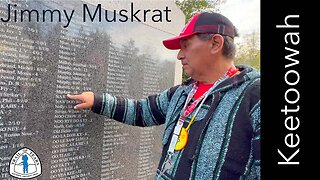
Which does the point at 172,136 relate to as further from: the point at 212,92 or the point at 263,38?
the point at 263,38

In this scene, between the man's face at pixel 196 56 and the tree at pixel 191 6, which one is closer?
the man's face at pixel 196 56

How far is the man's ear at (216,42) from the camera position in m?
2.33

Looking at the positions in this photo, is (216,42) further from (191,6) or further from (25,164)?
(191,6)

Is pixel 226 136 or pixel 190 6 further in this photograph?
pixel 190 6

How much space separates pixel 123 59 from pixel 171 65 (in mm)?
979

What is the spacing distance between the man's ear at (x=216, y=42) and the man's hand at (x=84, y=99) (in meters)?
0.92

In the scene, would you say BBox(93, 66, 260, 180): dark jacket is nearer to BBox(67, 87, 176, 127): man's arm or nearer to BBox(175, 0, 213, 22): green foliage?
A: BBox(67, 87, 176, 127): man's arm

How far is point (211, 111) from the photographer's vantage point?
220cm

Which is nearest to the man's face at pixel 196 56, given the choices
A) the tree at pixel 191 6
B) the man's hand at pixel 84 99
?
the man's hand at pixel 84 99

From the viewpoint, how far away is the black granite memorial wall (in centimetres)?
218

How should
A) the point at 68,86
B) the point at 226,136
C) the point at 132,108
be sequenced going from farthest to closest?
the point at 132,108 → the point at 68,86 → the point at 226,136

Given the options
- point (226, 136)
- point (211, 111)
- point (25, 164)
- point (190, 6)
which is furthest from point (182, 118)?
point (190, 6)

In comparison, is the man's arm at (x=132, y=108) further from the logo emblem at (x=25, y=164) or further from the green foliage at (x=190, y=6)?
the green foliage at (x=190, y=6)

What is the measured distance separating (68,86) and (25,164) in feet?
1.90
